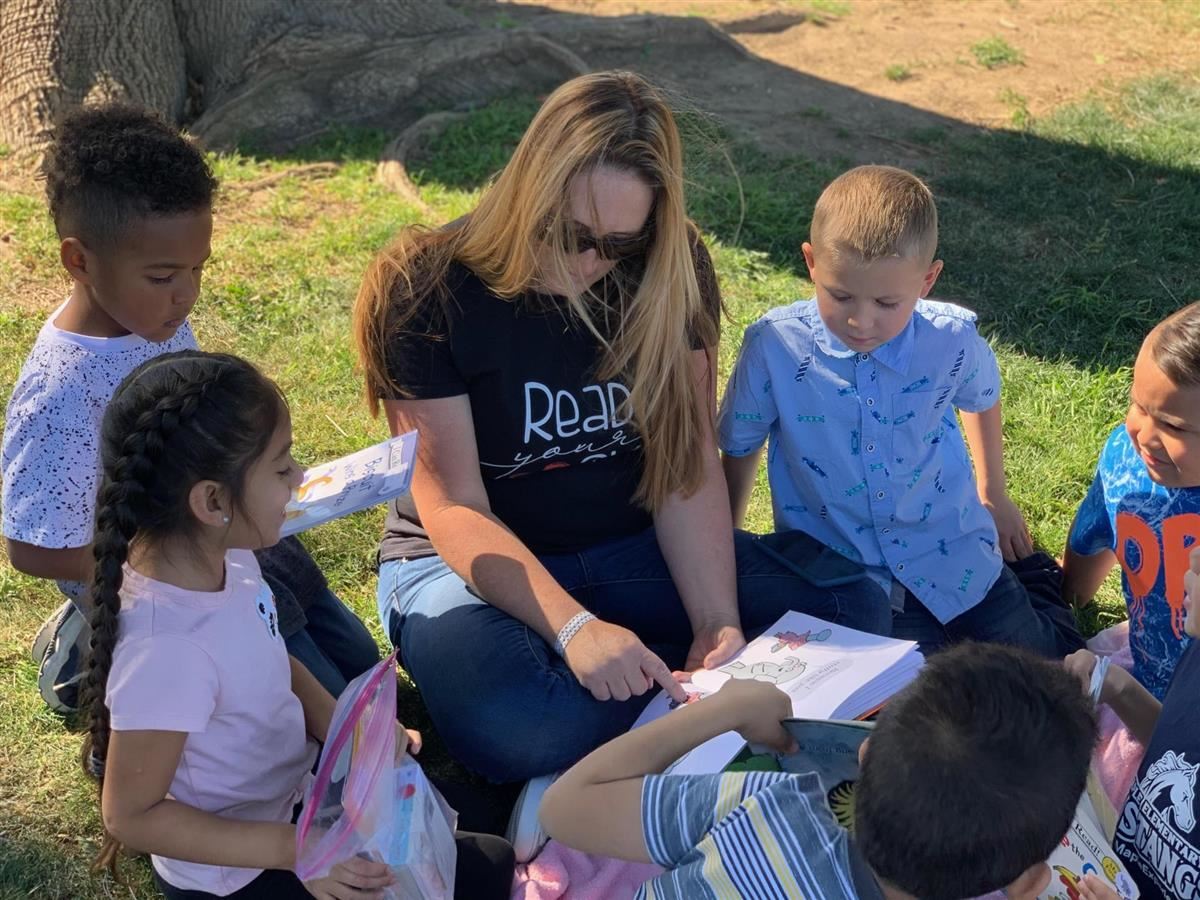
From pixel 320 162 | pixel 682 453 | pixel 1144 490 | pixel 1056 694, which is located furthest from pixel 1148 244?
pixel 1056 694

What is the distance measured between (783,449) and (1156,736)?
1118 mm

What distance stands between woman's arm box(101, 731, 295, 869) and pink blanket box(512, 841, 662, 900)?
0.55 metres

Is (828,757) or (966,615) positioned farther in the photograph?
(966,615)

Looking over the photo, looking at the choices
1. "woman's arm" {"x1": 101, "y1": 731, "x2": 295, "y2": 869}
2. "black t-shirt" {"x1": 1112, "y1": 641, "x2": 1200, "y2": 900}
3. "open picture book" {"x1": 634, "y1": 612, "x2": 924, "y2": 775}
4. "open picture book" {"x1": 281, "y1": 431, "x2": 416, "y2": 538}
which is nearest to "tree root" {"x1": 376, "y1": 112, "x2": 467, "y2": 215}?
"open picture book" {"x1": 281, "y1": 431, "x2": 416, "y2": 538}

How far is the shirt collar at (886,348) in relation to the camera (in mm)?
2846

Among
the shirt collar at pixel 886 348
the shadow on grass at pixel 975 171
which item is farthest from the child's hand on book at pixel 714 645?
the shadow on grass at pixel 975 171

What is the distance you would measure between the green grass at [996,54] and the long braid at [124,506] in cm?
596

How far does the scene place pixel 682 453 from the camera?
2.80 metres

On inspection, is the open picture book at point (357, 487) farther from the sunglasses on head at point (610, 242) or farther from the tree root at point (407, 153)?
the tree root at point (407, 153)

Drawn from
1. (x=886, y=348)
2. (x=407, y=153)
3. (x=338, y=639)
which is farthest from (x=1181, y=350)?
(x=407, y=153)

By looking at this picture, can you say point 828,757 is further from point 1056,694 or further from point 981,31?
point 981,31

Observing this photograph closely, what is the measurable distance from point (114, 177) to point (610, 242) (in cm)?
99

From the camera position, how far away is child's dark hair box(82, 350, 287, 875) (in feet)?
6.24

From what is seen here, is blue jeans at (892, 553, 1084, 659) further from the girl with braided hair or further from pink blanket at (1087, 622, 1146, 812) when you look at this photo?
the girl with braided hair
